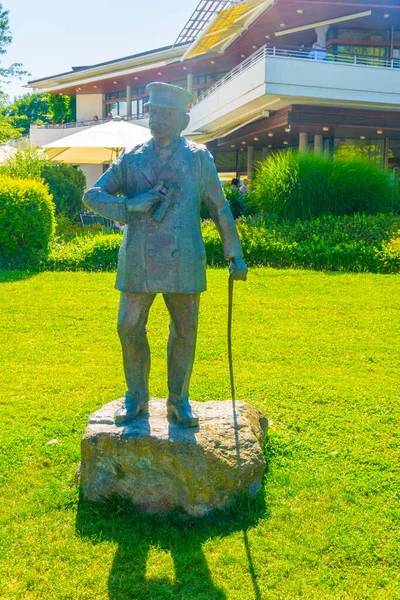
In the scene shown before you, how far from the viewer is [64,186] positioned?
1714 centimetres

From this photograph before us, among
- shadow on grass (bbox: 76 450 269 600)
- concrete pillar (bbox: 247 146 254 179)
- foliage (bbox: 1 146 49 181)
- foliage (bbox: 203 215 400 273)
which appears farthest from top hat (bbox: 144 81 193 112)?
concrete pillar (bbox: 247 146 254 179)

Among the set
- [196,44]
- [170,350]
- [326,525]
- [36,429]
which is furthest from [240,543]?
[196,44]

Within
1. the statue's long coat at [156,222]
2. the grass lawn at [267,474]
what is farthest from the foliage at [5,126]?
the statue's long coat at [156,222]

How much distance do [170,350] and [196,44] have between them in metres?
24.2

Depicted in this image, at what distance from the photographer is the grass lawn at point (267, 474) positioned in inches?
130

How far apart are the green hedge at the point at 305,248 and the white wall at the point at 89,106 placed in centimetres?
2964

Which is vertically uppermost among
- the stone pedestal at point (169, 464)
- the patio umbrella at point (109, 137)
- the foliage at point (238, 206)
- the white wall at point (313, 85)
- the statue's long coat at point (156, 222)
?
the white wall at point (313, 85)

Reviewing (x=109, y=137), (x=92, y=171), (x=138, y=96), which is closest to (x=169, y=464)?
(x=109, y=137)

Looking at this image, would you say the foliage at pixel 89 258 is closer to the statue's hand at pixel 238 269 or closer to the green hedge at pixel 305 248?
the green hedge at pixel 305 248

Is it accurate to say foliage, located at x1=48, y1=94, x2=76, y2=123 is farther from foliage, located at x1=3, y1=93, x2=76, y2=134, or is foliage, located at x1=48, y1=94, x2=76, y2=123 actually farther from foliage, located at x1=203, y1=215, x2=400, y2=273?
foliage, located at x1=203, y1=215, x2=400, y2=273

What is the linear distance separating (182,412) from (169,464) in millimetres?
359

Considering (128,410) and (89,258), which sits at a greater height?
(89,258)

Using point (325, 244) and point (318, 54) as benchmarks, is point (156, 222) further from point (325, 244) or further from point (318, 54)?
point (318, 54)

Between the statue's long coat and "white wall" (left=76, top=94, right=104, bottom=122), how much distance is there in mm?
37490
